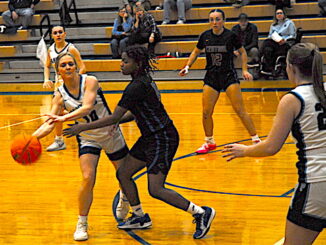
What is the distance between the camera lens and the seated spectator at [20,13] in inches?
691

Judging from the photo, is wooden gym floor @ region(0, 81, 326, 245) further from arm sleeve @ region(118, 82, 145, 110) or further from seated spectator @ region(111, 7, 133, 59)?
seated spectator @ region(111, 7, 133, 59)

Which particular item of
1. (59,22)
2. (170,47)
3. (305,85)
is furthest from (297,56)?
(59,22)

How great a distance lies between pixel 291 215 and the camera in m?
3.42

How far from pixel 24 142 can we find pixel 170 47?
11438 millimetres

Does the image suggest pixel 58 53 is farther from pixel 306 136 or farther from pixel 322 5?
pixel 322 5

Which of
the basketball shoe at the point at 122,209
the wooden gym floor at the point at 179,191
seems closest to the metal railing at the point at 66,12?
the wooden gym floor at the point at 179,191

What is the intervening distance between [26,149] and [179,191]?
6.83 feet

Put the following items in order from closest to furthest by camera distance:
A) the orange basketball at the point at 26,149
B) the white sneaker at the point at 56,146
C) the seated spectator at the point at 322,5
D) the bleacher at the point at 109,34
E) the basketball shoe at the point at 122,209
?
the orange basketball at the point at 26,149, the basketball shoe at the point at 122,209, the white sneaker at the point at 56,146, the seated spectator at the point at 322,5, the bleacher at the point at 109,34

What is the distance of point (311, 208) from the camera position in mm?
3377

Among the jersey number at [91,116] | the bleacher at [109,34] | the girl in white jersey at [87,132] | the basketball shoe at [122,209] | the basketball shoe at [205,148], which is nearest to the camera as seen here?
the girl in white jersey at [87,132]

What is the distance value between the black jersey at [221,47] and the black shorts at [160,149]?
307 centimetres

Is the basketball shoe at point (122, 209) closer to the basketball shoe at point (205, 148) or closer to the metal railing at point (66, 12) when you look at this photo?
the basketball shoe at point (205, 148)

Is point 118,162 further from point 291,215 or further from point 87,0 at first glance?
point 87,0

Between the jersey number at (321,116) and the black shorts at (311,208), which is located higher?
the jersey number at (321,116)
